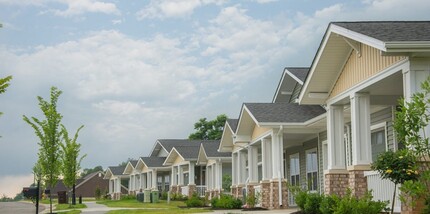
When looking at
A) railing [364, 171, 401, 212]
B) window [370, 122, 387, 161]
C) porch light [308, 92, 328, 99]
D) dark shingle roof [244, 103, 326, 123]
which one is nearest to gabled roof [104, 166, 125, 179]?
dark shingle roof [244, 103, 326, 123]

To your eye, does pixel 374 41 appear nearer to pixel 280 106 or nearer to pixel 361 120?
pixel 361 120

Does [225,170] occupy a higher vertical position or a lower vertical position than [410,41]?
lower

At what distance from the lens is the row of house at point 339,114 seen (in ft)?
42.4

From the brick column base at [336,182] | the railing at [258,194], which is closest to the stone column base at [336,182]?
the brick column base at [336,182]

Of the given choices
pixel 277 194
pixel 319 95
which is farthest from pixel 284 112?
pixel 319 95

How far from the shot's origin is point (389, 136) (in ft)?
60.8

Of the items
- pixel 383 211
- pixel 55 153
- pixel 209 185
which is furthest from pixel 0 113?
A: pixel 209 185

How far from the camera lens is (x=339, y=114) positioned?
702 inches

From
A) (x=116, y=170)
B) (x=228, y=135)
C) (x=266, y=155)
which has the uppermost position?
(x=228, y=135)

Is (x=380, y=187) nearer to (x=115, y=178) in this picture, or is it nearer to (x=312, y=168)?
(x=312, y=168)

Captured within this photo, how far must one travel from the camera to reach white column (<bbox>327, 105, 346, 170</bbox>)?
17594 millimetres

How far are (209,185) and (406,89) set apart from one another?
3220 centimetres

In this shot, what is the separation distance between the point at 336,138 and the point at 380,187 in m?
3.40

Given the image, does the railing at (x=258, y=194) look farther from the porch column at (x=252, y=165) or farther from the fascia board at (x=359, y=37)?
the fascia board at (x=359, y=37)
